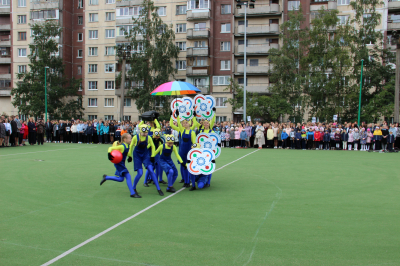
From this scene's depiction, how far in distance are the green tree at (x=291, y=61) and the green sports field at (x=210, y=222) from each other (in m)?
31.0

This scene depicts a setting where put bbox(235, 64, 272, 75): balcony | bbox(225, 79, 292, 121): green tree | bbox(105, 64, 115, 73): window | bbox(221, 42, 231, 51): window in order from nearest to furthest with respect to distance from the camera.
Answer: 1. bbox(225, 79, 292, 121): green tree
2. bbox(235, 64, 272, 75): balcony
3. bbox(221, 42, 231, 51): window
4. bbox(105, 64, 115, 73): window

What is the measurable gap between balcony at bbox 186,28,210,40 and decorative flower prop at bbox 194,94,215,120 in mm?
42359

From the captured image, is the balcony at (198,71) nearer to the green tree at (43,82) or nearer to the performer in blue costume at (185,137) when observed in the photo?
the green tree at (43,82)

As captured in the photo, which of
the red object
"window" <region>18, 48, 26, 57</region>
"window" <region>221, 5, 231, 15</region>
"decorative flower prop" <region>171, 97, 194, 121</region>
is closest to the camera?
A: the red object

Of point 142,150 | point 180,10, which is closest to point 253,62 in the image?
point 180,10

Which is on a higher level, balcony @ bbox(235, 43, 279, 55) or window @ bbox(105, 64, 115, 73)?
balcony @ bbox(235, 43, 279, 55)

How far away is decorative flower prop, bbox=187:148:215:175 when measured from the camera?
33.1 feet

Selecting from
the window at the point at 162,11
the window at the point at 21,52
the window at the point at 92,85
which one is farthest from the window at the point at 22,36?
the window at the point at 162,11

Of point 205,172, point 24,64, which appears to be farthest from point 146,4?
point 205,172

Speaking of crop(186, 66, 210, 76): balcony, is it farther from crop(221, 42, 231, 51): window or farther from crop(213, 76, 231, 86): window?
crop(221, 42, 231, 51): window

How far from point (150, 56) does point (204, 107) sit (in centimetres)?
4049

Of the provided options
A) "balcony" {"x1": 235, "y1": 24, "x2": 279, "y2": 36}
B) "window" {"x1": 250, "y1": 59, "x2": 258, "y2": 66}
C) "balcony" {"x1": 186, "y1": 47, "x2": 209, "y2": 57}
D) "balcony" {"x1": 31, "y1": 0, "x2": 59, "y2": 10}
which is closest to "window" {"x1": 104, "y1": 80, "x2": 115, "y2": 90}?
"balcony" {"x1": 186, "y1": 47, "x2": 209, "y2": 57}

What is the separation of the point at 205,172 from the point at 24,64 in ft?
199

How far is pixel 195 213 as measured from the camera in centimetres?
750
